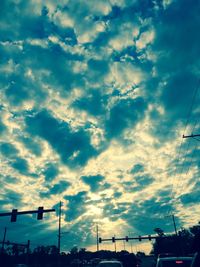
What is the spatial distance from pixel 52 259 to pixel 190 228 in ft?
280

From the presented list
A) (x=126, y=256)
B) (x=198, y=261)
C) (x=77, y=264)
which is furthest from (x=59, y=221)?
(x=198, y=261)

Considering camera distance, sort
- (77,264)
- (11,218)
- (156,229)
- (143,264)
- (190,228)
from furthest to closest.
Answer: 1. (156,229)
2. (190,228)
3. (77,264)
4. (143,264)
5. (11,218)

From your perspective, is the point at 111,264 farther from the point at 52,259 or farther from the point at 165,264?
Result: the point at 52,259

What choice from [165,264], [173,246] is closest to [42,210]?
[165,264]

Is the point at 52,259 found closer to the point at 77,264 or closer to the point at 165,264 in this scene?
the point at 77,264

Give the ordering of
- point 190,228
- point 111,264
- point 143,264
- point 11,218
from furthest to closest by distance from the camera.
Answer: point 190,228, point 143,264, point 11,218, point 111,264

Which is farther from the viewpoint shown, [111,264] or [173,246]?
[173,246]

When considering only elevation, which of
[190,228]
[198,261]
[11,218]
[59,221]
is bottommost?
[198,261]

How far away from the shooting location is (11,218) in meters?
21.1

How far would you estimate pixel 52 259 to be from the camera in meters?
93.9

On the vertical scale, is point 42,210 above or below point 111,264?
above

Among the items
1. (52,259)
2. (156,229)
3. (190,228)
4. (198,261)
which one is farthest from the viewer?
(156,229)

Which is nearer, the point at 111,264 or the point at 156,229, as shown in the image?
the point at 111,264

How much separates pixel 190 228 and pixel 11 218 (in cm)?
14201
